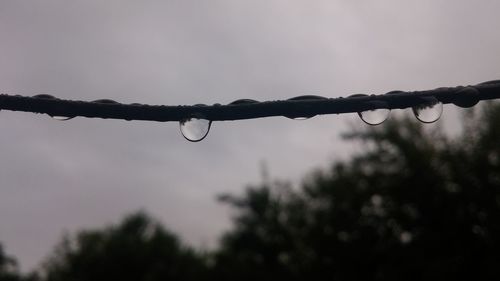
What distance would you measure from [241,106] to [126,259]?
173 feet

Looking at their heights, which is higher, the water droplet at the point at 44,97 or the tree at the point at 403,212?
the water droplet at the point at 44,97

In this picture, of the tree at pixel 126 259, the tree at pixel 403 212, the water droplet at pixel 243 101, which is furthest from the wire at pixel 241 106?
the tree at pixel 126 259

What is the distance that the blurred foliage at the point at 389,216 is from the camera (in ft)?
81.4

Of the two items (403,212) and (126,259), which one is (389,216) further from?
(126,259)

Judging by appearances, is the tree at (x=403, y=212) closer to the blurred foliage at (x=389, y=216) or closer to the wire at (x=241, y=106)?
the blurred foliage at (x=389, y=216)

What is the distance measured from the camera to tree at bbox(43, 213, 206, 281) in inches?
1973

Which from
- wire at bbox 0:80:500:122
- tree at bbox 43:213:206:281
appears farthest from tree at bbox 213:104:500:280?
wire at bbox 0:80:500:122

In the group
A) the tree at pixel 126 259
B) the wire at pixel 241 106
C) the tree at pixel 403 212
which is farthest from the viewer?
the tree at pixel 126 259

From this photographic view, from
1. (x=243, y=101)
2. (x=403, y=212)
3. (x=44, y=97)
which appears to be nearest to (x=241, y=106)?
(x=243, y=101)

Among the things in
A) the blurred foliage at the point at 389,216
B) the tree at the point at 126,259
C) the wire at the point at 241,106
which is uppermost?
the wire at the point at 241,106

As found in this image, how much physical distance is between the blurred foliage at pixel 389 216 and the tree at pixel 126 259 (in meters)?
9.31

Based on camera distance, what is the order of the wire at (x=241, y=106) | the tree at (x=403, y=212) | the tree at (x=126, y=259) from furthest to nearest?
the tree at (x=126, y=259) < the tree at (x=403, y=212) < the wire at (x=241, y=106)

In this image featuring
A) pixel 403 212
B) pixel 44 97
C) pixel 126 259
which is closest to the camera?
pixel 44 97

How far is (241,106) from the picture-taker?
1298 millimetres
